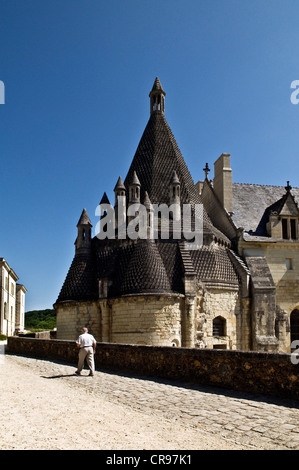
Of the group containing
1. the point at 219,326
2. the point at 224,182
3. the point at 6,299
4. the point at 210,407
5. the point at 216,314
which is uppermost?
the point at 224,182

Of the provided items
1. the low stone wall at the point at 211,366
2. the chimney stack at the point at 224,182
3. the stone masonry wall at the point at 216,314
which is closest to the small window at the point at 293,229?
the chimney stack at the point at 224,182

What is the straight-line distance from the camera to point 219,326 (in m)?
22.2

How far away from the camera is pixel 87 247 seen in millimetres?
23984

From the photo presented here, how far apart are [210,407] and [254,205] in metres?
22.4

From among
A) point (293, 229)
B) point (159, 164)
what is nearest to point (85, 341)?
point (159, 164)

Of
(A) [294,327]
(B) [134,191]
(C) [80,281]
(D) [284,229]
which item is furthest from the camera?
(D) [284,229]

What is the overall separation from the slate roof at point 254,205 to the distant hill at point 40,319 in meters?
46.4

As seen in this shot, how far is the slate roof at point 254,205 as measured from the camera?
26763 millimetres

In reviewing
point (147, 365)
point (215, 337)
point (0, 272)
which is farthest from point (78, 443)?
point (0, 272)

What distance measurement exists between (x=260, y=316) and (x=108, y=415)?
17363 millimetres

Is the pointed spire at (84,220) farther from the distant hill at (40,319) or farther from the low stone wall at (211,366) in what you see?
the distant hill at (40,319)

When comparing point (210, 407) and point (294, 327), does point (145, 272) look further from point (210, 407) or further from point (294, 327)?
point (210, 407)

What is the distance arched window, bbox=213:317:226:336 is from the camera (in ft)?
72.0

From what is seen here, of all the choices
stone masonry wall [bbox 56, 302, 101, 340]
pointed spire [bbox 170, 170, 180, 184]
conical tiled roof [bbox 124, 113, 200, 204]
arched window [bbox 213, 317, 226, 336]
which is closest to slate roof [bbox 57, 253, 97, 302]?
stone masonry wall [bbox 56, 302, 101, 340]
